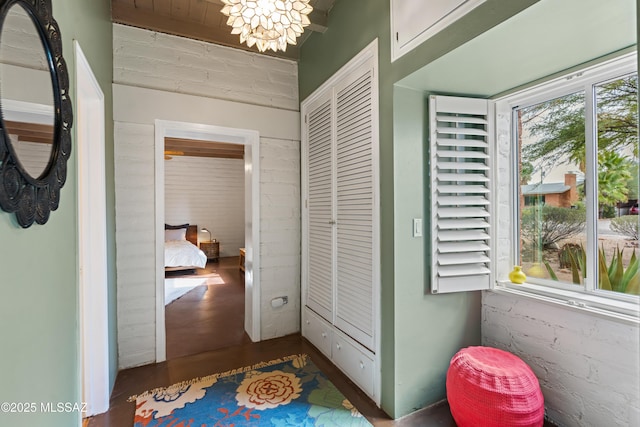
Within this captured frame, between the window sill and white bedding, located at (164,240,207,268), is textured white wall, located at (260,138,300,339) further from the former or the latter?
white bedding, located at (164,240,207,268)

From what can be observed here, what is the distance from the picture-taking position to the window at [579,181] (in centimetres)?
155

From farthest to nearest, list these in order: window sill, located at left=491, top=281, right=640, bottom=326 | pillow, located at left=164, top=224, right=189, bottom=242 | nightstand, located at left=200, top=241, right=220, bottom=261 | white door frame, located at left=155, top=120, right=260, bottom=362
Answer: nightstand, located at left=200, top=241, right=220, bottom=261
pillow, located at left=164, top=224, right=189, bottom=242
white door frame, located at left=155, top=120, right=260, bottom=362
window sill, located at left=491, top=281, right=640, bottom=326

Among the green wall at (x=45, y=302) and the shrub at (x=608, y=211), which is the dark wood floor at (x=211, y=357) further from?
the shrub at (x=608, y=211)

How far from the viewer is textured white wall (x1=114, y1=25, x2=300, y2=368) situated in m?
2.38

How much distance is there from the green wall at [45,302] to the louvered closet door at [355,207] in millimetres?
1588

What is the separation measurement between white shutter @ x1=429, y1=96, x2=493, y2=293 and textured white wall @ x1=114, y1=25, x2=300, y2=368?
1503 millimetres

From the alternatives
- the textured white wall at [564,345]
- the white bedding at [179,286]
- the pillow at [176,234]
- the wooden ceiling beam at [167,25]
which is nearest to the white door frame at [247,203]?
the wooden ceiling beam at [167,25]

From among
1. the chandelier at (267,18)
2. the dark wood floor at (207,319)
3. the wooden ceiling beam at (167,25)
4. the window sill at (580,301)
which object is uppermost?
the wooden ceiling beam at (167,25)

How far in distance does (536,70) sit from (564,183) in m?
0.70

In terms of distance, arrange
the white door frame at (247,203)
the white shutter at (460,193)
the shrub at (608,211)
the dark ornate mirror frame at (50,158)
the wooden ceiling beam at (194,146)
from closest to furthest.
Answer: the dark ornate mirror frame at (50,158) < the shrub at (608,211) < the white shutter at (460,193) < the white door frame at (247,203) < the wooden ceiling beam at (194,146)

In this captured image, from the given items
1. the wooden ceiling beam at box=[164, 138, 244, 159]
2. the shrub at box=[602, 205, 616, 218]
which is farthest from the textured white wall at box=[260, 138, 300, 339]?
the wooden ceiling beam at box=[164, 138, 244, 159]

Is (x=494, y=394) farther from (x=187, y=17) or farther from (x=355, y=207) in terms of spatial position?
(x=187, y=17)

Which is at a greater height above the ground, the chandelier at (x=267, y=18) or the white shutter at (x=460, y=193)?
the chandelier at (x=267, y=18)

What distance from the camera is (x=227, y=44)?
2.71 metres
